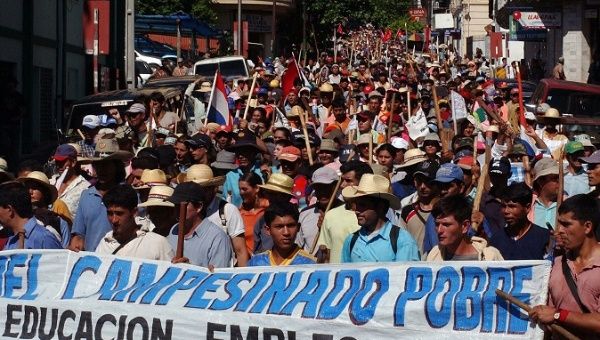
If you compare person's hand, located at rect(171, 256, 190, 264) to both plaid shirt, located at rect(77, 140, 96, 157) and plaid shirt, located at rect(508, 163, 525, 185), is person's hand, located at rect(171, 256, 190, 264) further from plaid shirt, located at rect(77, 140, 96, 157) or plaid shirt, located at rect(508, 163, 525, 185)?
plaid shirt, located at rect(77, 140, 96, 157)

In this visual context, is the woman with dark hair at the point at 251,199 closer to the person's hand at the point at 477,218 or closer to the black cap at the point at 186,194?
the black cap at the point at 186,194

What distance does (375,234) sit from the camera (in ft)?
26.6

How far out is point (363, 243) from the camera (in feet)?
26.7

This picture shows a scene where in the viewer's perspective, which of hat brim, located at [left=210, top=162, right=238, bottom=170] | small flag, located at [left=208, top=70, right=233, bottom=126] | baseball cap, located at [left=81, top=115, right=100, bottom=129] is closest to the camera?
hat brim, located at [left=210, top=162, right=238, bottom=170]

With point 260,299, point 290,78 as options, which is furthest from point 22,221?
point 290,78

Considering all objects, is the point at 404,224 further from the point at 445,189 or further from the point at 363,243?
the point at 363,243

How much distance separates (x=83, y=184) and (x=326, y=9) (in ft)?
172

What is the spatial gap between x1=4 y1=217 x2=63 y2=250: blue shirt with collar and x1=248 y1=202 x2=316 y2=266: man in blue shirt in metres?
1.27

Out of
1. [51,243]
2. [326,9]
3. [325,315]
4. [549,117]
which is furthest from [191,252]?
[326,9]

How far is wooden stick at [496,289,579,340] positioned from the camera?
20.1 feet

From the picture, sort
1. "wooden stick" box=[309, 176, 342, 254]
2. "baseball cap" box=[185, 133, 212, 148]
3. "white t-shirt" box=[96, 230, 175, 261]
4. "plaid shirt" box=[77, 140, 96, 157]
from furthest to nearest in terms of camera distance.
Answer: "plaid shirt" box=[77, 140, 96, 157] → "baseball cap" box=[185, 133, 212, 148] → "wooden stick" box=[309, 176, 342, 254] → "white t-shirt" box=[96, 230, 175, 261]

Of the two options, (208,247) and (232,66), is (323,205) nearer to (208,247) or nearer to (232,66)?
(208,247)

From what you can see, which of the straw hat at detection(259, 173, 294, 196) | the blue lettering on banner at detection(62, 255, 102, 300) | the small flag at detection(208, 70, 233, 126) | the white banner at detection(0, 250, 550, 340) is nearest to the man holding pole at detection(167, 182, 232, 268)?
the blue lettering on banner at detection(62, 255, 102, 300)

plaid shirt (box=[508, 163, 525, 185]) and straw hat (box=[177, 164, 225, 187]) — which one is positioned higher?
straw hat (box=[177, 164, 225, 187])
